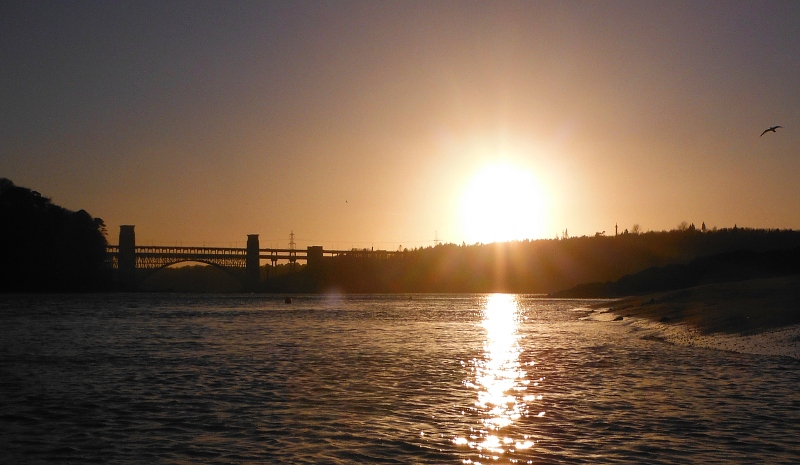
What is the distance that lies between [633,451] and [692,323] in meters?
29.9

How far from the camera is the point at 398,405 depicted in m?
17.7

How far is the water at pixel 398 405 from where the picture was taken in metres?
13.1

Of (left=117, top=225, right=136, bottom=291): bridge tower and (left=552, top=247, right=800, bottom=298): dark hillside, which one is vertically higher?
(left=117, top=225, right=136, bottom=291): bridge tower

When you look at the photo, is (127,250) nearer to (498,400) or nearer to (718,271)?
(718,271)

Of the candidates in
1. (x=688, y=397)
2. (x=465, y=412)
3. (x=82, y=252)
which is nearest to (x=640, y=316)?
(x=688, y=397)

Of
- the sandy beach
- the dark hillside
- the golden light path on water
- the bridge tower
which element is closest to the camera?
the golden light path on water

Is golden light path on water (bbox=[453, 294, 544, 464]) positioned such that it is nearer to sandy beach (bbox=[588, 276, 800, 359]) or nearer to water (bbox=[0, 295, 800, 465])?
water (bbox=[0, 295, 800, 465])

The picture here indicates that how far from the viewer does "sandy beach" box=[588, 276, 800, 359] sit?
2939 cm

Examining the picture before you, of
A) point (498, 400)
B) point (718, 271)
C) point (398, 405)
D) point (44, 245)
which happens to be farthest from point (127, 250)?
point (498, 400)

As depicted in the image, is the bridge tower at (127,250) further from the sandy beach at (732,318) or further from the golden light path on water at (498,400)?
the golden light path on water at (498,400)

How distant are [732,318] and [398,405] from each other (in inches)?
1023

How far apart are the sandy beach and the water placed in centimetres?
197

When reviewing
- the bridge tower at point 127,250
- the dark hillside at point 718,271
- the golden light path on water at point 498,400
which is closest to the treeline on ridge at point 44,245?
the bridge tower at point 127,250

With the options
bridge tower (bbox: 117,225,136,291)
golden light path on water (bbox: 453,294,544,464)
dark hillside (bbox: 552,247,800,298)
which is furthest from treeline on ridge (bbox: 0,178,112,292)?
golden light path on water (bbox: 453,294,544,464)
